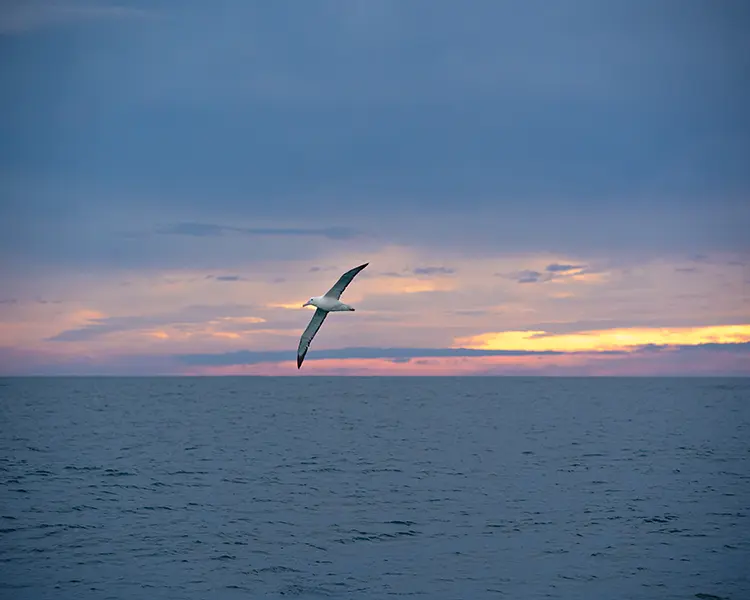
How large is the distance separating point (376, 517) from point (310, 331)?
954cm

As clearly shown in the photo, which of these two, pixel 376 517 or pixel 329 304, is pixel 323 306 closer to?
pixel 329 304

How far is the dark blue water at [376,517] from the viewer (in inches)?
1072

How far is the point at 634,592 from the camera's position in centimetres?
2648

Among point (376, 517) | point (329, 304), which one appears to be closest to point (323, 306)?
point (329, 304)

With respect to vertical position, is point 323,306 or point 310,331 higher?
point 323,306

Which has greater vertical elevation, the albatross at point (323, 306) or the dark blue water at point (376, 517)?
the albatross at point (323, 306)

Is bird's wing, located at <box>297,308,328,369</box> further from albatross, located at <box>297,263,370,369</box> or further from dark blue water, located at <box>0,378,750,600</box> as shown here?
dark blue water, located at <box>0,378,750,600</box>

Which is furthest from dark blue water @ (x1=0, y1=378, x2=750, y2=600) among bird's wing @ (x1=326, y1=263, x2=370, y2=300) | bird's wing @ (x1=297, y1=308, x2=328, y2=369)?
bird's wing @ (x1=326, y1=263, x2=370, y2=300)

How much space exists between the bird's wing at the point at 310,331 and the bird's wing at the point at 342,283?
1.16 metres

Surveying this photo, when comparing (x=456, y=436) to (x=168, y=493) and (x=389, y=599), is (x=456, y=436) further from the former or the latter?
(x=389, y=599)

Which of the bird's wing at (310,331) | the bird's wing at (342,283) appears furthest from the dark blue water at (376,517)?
the bird's wing at (342,283)

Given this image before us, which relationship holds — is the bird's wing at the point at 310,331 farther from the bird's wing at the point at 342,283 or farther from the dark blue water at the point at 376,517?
the dark blue water at the point at 376,517

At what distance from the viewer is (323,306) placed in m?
30.0

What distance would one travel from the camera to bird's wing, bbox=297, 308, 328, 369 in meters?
30.7
